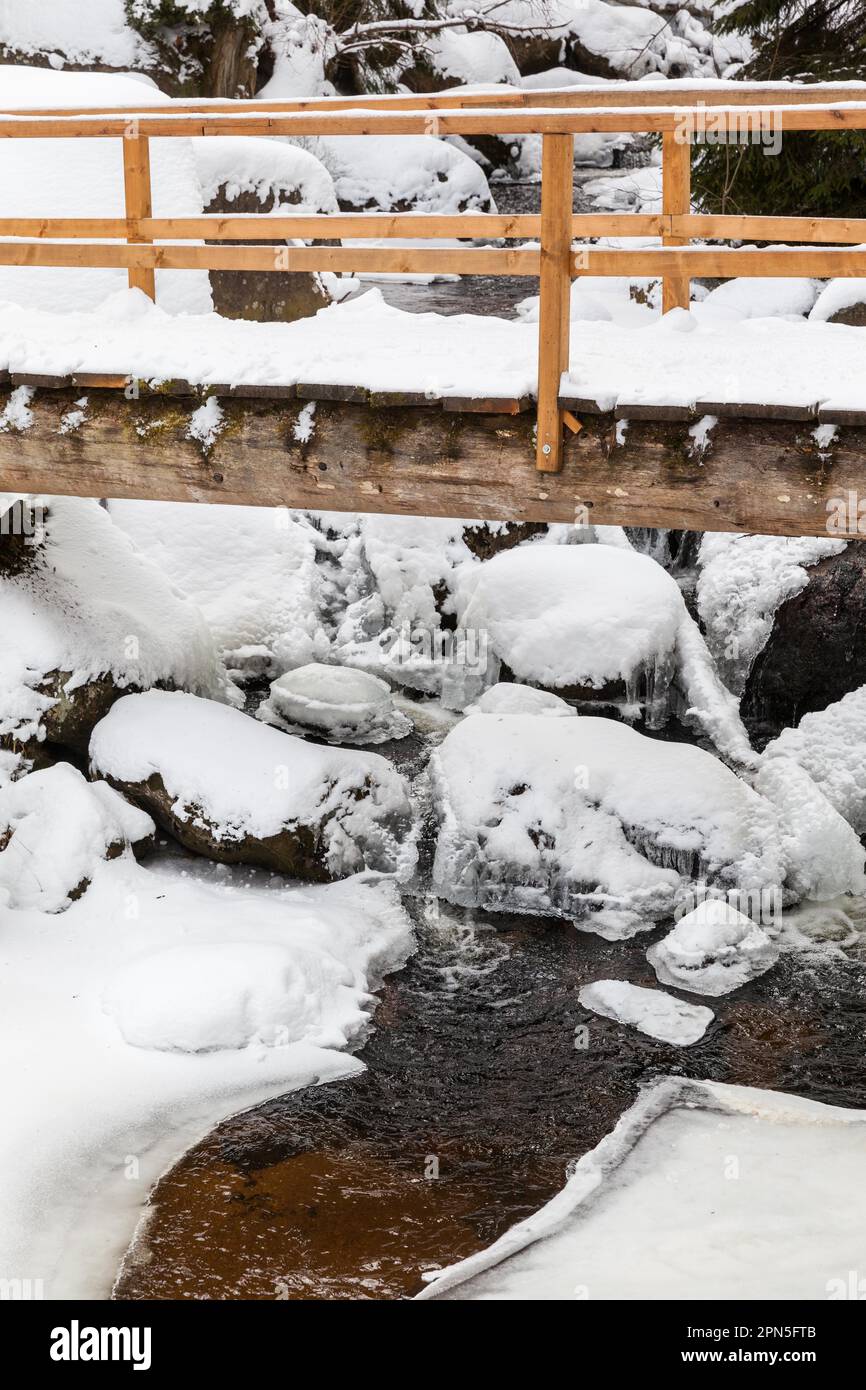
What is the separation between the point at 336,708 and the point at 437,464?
12.9ft

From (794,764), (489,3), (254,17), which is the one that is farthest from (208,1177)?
(489,3)

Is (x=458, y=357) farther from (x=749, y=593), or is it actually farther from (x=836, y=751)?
(x=749, y=593)

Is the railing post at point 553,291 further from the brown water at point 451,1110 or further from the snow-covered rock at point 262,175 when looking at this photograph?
the snow-covered rock at point 262,175

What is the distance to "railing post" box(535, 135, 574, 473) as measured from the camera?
550 centimetres

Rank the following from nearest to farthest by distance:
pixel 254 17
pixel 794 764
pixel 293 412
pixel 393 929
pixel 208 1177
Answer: pixel 208 1177 → pixel 293 412 → pixel 393 929 → pixel 794 764 → pixel 254 17

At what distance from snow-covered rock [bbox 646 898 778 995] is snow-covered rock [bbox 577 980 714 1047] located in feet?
0.61

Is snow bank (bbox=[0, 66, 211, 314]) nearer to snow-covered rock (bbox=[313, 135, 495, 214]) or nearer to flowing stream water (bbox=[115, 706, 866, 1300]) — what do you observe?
flowing stream water (bbox=[115, 706, 866, 1300])

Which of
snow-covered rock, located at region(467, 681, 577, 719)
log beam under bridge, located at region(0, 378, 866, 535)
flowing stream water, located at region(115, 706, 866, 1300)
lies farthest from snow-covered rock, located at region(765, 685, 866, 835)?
log beam under bridge, located at region(0, 378, 866, 535)

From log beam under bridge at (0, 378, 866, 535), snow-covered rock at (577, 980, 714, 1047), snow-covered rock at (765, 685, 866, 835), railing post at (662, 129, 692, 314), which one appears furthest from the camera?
snow-covered rock at (765, 685, 866, 835)

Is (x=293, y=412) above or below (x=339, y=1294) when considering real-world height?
above

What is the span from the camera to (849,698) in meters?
9.45

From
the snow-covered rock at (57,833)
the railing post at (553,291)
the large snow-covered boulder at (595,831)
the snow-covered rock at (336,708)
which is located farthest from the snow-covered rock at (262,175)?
the railing post at (553,291)
